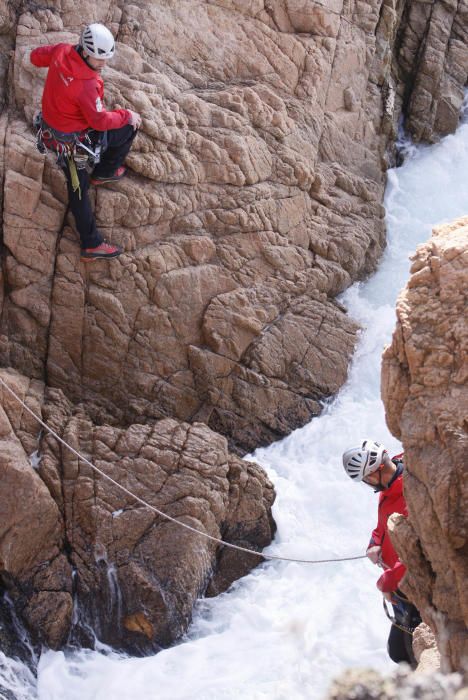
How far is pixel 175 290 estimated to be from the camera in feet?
30.3

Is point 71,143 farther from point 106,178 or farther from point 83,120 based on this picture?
point 106,178

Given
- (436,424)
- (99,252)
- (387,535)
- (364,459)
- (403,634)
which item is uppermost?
(436,424)

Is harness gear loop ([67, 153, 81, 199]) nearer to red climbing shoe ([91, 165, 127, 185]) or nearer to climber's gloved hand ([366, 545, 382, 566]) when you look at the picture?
red climbing shoe ([91, 165, 127, 185])

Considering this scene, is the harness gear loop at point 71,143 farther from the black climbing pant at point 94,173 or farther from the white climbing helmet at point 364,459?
the white climbing helmet at point 364,459

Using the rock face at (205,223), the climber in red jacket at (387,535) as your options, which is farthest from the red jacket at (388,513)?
the rock face at (205,223)

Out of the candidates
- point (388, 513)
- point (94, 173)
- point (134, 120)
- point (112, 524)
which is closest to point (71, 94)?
point (134, 120)

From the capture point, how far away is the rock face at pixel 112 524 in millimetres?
7754

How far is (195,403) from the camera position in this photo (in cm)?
949

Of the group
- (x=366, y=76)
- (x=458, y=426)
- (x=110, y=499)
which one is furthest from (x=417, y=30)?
(x=458, y=426)

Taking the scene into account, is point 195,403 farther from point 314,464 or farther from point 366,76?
point 366,76

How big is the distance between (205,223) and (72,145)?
2.00 metres

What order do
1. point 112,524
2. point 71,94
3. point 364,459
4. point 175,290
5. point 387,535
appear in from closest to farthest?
point 387,535 < point 364,459 < point 71,94 < point 112,524 < point 175,290

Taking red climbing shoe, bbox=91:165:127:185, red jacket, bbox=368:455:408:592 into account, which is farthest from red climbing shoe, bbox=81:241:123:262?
red jacket, bbox=368:455:408:592

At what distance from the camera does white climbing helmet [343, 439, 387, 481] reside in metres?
6.25
